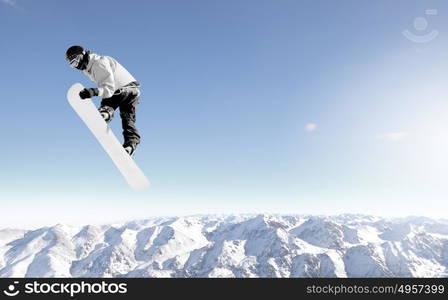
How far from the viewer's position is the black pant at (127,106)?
34.3 ft

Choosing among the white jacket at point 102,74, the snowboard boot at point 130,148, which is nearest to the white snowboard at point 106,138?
the snowboard boot at point 130,148

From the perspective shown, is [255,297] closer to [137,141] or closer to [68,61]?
[137,141]

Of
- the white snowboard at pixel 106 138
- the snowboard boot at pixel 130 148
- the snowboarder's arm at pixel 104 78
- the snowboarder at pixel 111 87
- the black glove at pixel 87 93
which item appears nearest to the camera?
the black glove at pixel 87 93

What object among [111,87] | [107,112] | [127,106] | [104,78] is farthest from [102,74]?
[127,106]

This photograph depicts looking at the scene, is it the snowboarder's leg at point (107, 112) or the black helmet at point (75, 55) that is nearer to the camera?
the black helmet at point (75, 55)

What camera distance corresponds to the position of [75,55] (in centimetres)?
916

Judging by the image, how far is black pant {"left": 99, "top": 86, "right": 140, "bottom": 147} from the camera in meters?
10.5

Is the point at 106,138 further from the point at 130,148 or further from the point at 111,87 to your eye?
the point at 111,87

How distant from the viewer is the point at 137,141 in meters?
10.9

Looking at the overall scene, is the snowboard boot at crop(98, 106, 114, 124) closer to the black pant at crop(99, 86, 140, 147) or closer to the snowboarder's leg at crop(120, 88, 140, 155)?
the black pant at crop(99, 86, 140, 147)

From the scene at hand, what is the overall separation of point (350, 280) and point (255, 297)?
4584mm

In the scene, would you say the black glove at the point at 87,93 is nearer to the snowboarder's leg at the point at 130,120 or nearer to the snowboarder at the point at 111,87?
the snowboarder at the point at 111,87

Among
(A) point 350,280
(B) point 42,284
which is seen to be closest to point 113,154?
(B) point 42,284

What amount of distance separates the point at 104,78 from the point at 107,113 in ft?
3.51
